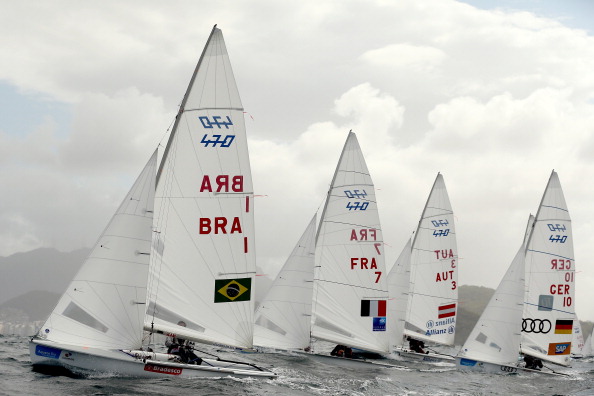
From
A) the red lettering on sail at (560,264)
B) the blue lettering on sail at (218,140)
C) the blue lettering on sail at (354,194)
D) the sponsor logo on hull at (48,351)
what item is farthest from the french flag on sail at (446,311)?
the sponsor logo on hull at (48,351)

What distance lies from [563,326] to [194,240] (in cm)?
2660

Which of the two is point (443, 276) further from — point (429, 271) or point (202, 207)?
point (202, 207)

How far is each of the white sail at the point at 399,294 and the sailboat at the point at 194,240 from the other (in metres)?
23.5

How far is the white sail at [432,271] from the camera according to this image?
5188cm

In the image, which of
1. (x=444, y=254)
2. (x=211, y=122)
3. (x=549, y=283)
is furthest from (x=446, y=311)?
(x=211, y=122)

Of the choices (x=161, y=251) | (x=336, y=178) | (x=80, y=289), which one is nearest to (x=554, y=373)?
(x=336, y=178)

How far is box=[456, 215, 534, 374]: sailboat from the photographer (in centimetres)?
4088

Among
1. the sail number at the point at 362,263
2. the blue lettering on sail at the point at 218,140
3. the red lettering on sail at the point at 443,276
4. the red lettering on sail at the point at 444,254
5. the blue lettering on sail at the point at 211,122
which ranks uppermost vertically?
the blue lettering on sail at the point at 211,122

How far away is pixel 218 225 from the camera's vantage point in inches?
1077

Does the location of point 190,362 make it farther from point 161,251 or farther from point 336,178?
point 336,178

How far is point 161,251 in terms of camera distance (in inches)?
1061

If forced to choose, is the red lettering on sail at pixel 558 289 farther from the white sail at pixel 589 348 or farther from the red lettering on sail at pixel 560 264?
the white sail at pixel 589 348

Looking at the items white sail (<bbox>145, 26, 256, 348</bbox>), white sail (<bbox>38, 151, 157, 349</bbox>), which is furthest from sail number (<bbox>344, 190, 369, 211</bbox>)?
white sail (<bbox>38, 151, 157, 349</bbox>)

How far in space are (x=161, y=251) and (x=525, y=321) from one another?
25.7m
